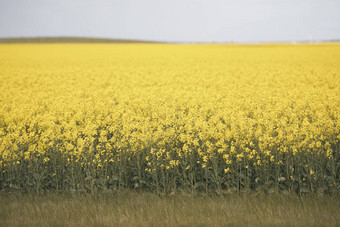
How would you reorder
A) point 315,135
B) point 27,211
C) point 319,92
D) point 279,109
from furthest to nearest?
point 319,92 → point 279,109 → point 315,135 → point 27,211

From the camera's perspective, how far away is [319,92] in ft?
42.3

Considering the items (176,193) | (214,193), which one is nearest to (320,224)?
(214,193)

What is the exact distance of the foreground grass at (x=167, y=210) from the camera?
533cm

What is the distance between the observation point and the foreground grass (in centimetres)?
533

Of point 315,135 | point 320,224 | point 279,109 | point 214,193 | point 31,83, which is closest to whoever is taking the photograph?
point 320,224

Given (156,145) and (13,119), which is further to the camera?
(13,119)

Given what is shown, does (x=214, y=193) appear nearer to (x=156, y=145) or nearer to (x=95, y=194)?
(x=156, y=145)

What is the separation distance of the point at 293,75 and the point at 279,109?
10.7 m

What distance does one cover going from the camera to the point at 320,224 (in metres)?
5.07

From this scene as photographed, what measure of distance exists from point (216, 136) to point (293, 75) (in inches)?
537

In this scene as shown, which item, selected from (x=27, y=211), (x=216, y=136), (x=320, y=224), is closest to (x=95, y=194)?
(x=27, y=211)

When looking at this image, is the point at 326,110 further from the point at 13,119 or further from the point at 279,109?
the point at 13,119

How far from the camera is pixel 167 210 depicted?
18.9 ft

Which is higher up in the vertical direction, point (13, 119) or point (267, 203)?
point (13, 119)
